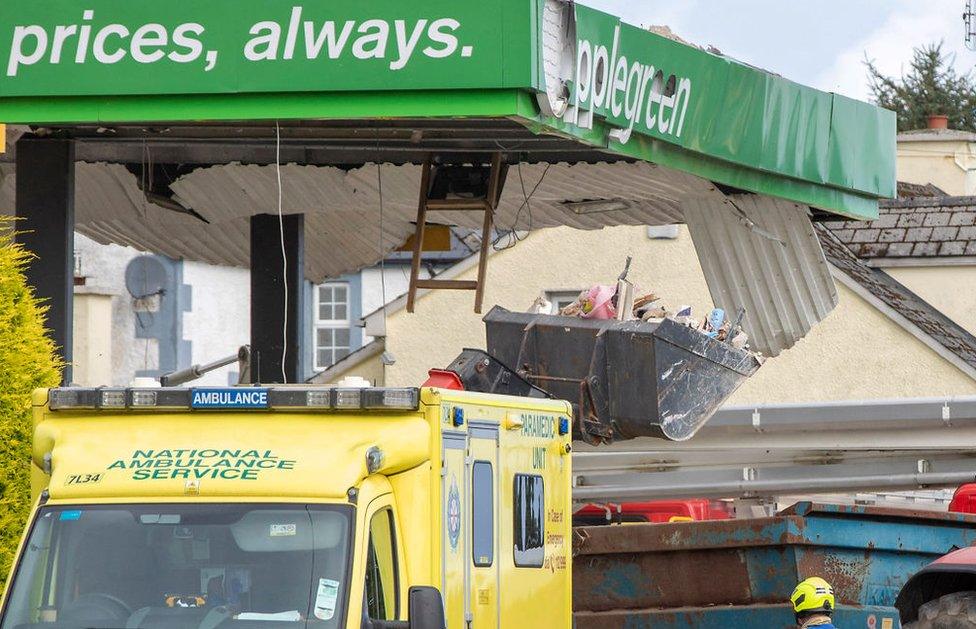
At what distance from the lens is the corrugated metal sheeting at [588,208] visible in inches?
626

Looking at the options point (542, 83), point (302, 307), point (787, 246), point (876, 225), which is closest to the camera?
point (542, 83)

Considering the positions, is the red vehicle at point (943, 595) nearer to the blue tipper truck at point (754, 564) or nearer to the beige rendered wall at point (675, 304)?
the blue tipper truck at point (754, 564)

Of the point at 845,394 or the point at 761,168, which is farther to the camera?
the point at 845,394

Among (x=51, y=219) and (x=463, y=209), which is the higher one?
(x=463, y=209)

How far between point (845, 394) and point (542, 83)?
1805cm

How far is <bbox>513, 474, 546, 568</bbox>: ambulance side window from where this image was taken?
9.97 m

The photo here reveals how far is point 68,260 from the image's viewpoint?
1362 cm

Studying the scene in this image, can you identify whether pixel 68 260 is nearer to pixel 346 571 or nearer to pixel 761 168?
pixel 761 168

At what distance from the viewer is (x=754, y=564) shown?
13203 mm

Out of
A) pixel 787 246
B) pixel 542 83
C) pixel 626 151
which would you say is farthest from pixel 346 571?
pixel 787 246

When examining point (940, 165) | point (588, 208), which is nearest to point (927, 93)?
point (940, 165)

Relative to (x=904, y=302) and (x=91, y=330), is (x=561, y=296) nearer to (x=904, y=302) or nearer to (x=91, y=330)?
(x=904, y=302)

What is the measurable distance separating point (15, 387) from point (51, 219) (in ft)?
8.34

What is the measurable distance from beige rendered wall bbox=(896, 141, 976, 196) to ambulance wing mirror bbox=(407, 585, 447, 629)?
33139 millimetres
